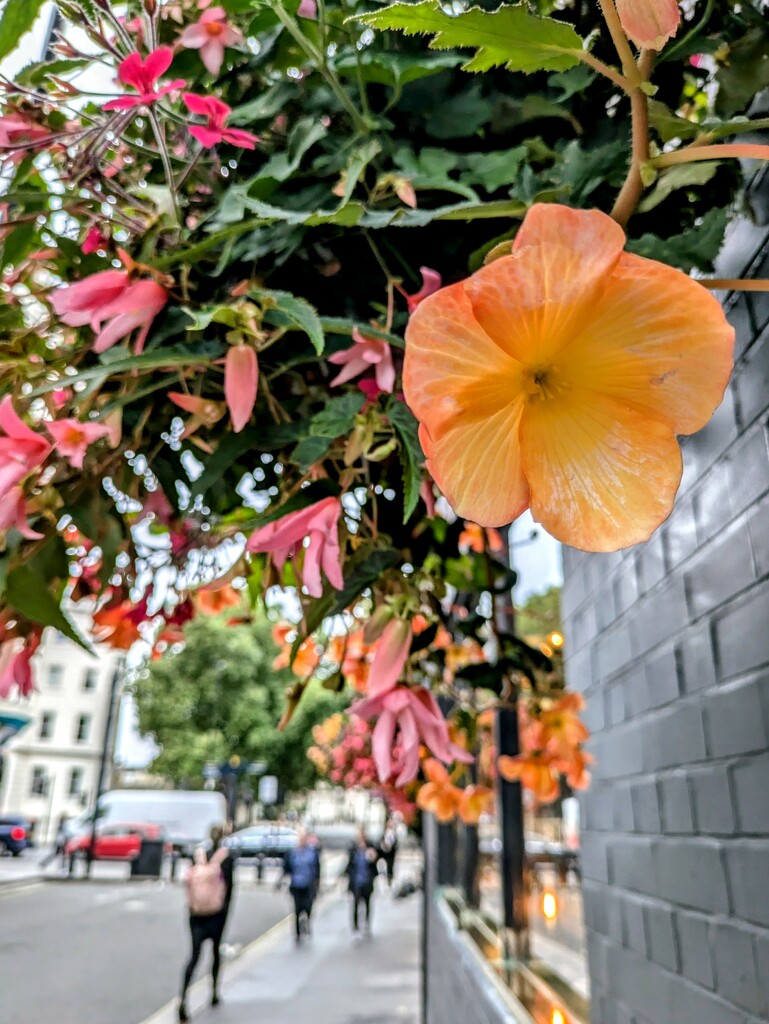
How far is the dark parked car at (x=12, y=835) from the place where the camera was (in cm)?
1830

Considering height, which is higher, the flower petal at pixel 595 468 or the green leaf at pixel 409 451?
the green leaf at pixel 409 451

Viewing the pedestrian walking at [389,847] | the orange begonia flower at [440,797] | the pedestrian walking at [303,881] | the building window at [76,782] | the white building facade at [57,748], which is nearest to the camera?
the orange begonia flower at [440,797]

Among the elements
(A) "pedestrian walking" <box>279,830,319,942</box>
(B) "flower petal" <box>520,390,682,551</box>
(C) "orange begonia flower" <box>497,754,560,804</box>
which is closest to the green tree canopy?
(A) "pedestrian walking" <box>279,830,319,942</box>

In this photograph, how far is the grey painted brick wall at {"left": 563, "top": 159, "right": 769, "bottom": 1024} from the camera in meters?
0.77

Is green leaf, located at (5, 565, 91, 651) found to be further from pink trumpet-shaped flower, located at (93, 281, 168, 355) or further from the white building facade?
the white building facade

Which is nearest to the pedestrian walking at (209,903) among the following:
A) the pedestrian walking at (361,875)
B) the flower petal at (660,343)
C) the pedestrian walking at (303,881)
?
the pedestrian walking at (303,881)

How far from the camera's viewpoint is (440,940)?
14.7ft

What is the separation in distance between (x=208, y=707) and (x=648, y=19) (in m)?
23.4

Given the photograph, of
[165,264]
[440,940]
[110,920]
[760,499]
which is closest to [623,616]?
[760,499]

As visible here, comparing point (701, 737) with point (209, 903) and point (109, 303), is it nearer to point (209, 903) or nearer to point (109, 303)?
point (109, 303)

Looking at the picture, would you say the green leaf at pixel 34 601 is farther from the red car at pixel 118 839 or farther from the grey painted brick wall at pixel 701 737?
the red car at pixel 118 839

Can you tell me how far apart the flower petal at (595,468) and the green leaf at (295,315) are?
0.19 meters

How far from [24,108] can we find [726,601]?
87 cm

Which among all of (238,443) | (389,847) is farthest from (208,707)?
(238,443)
